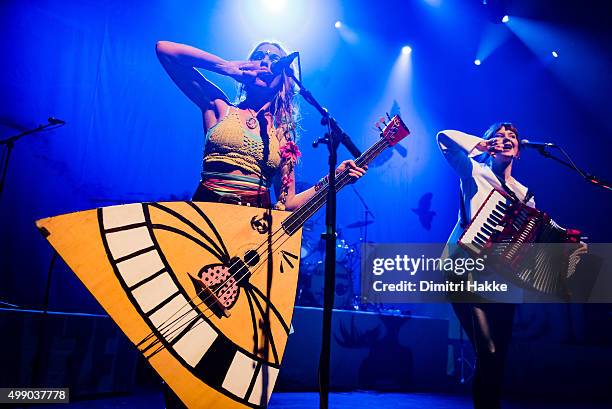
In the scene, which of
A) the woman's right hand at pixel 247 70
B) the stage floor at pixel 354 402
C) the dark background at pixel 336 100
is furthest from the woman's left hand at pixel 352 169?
the dark background at pixel 336 100

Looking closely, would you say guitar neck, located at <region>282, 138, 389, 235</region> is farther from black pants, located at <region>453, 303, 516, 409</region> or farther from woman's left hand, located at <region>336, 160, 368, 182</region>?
black pants, located at <region>453, 303, 516, 409</region>

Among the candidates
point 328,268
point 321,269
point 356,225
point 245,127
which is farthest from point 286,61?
point 356,225

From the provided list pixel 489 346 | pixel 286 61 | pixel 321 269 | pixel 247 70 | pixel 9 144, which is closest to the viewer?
pixel 286 61

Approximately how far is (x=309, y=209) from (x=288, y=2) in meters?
3.85

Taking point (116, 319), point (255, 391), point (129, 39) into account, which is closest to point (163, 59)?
point (116, 319)

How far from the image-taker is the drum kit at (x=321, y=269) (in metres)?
5.05

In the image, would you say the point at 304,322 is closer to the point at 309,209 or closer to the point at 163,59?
the point at 309,209

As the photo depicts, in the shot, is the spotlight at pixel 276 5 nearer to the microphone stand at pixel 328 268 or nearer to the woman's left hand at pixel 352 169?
the woman's left hand at pixel 352 169

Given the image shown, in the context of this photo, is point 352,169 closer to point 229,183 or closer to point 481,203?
point 229,183

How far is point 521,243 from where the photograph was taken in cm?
279

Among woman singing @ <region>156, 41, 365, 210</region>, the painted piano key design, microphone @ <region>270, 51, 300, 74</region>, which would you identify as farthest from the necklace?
the painted piano key design

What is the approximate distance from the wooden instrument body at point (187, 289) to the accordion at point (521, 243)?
4.29 ft

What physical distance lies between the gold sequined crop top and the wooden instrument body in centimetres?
34

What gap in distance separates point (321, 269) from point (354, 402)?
179cm
